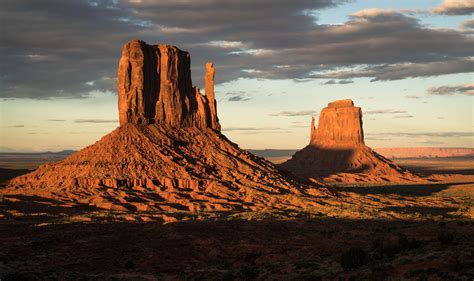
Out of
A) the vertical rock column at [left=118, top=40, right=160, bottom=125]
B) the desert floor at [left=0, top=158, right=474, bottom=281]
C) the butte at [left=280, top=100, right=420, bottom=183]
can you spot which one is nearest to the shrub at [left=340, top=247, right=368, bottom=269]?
the desert floor at [left=0, top=158, right=474, bottom=281]

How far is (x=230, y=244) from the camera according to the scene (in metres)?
54.6

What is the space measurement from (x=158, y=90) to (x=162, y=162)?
17.1 m

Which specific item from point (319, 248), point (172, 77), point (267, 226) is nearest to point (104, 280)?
point (319, 248)

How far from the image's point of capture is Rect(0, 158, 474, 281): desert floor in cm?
3659

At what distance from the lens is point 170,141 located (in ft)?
334

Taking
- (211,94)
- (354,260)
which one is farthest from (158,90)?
(354,260)

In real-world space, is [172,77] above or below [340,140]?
above

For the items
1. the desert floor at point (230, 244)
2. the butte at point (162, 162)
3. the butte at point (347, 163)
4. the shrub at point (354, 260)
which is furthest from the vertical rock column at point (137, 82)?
the shrub at point (354, 260)

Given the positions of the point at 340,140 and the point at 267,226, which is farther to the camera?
the point at 340,140

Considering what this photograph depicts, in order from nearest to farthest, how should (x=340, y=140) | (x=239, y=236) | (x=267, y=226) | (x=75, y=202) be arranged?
1. (x=239, y=236)
2. (x=267, y=226)
3. (x=75, y=202)
4. (x=340, y=140)

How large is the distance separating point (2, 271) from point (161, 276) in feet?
34.9

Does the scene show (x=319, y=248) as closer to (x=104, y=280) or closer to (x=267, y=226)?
(x=267, y=226)

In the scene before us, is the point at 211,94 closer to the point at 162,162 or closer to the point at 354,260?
the point at 162,162

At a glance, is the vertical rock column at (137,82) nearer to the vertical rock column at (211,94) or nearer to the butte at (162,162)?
the butte at (162,162)
